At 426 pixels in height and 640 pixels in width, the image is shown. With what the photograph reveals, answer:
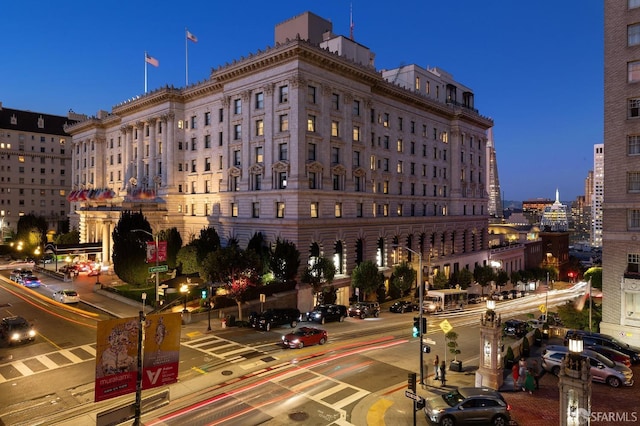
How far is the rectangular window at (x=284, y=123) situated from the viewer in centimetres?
5028

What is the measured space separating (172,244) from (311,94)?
28.4 meters

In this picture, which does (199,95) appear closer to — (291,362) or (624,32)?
(291,362)

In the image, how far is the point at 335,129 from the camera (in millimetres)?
53875

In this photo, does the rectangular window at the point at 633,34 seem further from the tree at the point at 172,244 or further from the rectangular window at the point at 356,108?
the tree at the point at 172,244

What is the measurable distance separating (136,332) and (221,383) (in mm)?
11739

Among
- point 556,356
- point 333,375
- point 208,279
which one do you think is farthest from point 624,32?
point 208,279

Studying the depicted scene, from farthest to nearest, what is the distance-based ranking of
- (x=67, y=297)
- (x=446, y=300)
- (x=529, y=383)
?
(x=446, y=300)
(x=67, y=297)
(x=529, y=383)

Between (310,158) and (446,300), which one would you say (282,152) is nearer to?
(310,158)

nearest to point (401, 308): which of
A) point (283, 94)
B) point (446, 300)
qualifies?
point (446, 300)

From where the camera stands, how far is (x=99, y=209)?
69.1 metres

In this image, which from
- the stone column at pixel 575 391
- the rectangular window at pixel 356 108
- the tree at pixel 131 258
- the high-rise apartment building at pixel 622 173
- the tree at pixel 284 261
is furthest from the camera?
the rectangular window at pixel 356 108

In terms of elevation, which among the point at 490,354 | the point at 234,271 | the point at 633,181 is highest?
the point at 633,181

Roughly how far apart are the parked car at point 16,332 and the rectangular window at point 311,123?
1315 inches

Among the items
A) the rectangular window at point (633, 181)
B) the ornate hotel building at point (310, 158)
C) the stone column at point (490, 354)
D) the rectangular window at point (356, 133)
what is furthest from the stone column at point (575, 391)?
the rectangular window at point (356, 133)
